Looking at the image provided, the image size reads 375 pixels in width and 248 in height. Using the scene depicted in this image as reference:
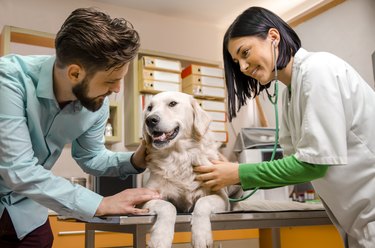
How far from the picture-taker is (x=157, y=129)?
55.6 inches

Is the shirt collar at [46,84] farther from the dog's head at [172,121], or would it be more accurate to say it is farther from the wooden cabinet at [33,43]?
the wooden cabinet at [33,43]

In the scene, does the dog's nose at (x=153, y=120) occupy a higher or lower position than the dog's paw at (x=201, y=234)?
higher

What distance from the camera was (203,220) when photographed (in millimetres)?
1105

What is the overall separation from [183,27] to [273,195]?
193 cm

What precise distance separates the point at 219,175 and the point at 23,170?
580 millimetres

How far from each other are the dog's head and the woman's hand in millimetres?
187

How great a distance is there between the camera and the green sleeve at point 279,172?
43.6 inches

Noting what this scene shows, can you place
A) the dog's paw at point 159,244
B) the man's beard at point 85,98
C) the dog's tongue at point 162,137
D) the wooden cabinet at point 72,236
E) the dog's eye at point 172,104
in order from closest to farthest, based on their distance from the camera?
the dog's paw at point 159,244 < the man's beard at point 85,98 < the dog's tongue at point 162,137 < the dog's eye at point 172,104 < the wooden cabinet at point 72,236

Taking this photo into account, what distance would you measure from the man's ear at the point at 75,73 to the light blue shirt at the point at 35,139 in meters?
0.08

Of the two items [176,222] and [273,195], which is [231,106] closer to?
[176,222]

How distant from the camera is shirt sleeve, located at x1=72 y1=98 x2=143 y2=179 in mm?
1464

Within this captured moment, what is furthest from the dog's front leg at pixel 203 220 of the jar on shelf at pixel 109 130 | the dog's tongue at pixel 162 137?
the jar on shelf at pixel 109 130

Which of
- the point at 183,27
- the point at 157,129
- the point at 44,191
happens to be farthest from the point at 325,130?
the point at 183,27

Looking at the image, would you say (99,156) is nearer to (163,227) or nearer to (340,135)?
(163,227)
